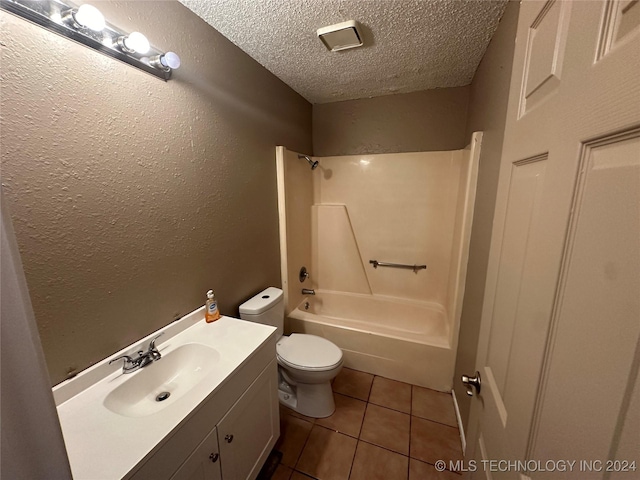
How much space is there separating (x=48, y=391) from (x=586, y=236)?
78 centimetres

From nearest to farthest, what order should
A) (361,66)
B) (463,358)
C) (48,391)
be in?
1. (48,391)
2. (463,358)
3. (361,66)

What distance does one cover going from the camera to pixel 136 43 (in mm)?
904

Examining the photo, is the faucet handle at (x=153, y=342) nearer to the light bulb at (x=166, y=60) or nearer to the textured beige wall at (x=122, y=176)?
the textured beige wall at (x=122, y=176)

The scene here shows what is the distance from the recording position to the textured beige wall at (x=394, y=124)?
212 centimetres

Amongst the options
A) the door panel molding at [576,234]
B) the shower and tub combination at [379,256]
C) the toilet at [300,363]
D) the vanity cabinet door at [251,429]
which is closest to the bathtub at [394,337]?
the shower and tub combination at [379,256]

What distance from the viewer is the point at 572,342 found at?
1.30ft

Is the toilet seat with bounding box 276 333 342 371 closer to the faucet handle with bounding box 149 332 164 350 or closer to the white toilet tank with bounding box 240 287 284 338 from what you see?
the white toilet tank with bounding box 240 287 284 338

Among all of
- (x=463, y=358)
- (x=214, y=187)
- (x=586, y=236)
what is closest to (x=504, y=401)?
(x=586, y=236)

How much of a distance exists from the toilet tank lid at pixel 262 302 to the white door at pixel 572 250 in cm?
127

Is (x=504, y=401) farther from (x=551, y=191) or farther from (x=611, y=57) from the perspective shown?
(x=611, y=57)

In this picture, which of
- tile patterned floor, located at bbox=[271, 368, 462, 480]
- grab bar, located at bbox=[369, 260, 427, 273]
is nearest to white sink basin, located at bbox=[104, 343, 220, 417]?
tile patterned floor, located at bbox=[271, 368, 462, 480]

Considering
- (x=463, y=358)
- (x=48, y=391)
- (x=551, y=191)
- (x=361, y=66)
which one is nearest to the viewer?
(x=48, y=391)

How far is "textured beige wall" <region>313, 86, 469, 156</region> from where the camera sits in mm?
2125

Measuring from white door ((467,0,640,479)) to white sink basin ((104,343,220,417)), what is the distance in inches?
41.0
